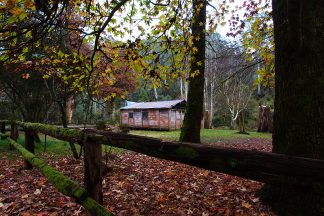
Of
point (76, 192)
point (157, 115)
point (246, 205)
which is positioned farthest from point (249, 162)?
point (157, 115)

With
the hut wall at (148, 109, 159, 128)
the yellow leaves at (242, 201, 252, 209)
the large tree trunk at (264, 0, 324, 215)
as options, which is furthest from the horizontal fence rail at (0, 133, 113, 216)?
the hut wall at (148, 109, 159, 128)

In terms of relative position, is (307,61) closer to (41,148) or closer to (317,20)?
(317,20)

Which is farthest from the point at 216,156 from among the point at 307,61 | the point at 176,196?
the point at 176,196

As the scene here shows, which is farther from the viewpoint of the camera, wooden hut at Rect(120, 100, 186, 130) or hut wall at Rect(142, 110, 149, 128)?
hut wall at Rect(142, 110, 149, 128)

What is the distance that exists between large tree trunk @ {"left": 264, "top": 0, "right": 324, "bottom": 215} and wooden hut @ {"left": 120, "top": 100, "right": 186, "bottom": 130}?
2409cm

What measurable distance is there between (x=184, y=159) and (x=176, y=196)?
2.84 m

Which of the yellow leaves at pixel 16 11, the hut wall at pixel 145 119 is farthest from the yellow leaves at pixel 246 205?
the hut wall at pixel 145 119

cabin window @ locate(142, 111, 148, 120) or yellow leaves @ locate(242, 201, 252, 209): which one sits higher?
cabin window @ locate(142, 111, 148, 120)

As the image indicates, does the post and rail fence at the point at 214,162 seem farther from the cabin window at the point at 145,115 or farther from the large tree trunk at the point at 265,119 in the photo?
the cabin window at the point at 145,115

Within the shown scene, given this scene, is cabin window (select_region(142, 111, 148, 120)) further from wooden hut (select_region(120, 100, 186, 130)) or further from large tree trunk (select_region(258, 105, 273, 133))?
large tree trunk (select_region(258, 105, 273, 133))

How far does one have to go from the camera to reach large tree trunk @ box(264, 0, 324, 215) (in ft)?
11.3

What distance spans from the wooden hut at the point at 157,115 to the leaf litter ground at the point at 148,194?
20945mm

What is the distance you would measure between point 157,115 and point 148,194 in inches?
946

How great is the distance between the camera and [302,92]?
359 centimetres
